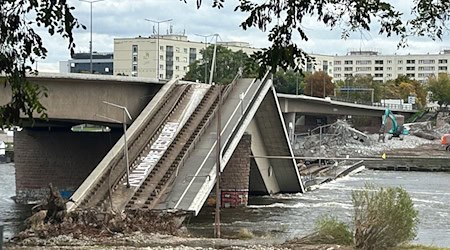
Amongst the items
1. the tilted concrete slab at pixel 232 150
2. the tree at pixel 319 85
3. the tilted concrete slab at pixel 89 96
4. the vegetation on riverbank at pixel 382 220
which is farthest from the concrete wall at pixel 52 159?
the tree at pixel 319 85

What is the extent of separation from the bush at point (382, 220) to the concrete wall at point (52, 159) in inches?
1728

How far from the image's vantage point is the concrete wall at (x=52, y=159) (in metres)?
74.5

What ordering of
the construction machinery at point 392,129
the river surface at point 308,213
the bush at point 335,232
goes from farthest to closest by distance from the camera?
the construction machinery at point 392,129, the river surface at point 308,213, the bush at point 335,232

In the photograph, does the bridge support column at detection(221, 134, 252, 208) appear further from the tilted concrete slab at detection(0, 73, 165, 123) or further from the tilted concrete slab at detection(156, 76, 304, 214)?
the tilted concrete slab at detection(0, 73, 165, 123)

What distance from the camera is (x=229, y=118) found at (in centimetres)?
6512

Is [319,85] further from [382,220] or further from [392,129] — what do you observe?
[382,220]

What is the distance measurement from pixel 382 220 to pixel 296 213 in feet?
98.9

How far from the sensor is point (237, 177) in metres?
66.8

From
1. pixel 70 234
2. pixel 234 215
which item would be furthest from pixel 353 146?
pixel 70 234

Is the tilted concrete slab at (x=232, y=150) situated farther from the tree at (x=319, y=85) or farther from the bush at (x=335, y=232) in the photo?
the tree at (x=319, y=85)

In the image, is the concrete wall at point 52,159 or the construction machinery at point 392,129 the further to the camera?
the construction machinery at point 392,129

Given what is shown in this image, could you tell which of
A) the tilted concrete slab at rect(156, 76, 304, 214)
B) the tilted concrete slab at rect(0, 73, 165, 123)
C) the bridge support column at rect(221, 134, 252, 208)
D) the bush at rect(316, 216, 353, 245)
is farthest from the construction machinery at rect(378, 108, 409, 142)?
the bush at rect(316, 216, 353, 245)

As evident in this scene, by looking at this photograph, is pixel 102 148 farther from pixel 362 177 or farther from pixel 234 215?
pixel 362 177

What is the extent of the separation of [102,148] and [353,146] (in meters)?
78.7
